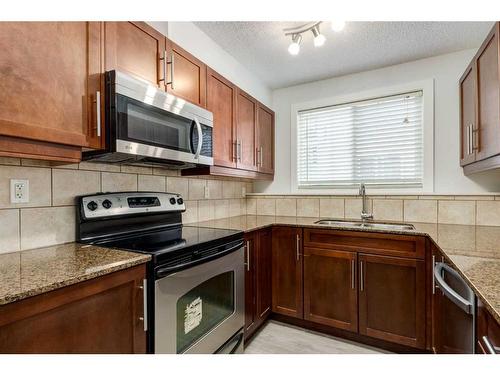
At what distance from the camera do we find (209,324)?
1572 mm

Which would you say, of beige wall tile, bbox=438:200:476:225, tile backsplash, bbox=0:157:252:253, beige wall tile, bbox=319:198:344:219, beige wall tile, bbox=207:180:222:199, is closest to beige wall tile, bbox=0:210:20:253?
tile backsplash, bbox=0:157:252:253

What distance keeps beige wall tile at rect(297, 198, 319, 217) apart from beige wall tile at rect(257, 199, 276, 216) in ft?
0.93

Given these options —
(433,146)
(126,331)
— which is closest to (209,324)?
(126,331)

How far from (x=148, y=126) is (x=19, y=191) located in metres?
0.64

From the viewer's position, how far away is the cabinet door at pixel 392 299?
1.85m

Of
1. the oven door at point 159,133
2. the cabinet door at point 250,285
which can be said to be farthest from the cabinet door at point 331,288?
the oven door at point 159,133

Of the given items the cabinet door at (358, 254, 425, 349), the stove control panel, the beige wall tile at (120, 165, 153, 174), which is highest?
the beige wall tile at (120, 165, 153, 174)

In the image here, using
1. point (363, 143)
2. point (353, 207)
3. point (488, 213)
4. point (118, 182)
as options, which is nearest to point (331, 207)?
point (353, 207)

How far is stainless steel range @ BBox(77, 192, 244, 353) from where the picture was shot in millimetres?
1232

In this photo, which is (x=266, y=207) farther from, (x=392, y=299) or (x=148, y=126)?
(x=148, y=126)

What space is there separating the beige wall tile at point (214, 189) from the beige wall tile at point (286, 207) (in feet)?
2.26

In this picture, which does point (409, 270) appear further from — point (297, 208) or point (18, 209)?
point (18, 209)

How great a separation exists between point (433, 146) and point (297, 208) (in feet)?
4.35

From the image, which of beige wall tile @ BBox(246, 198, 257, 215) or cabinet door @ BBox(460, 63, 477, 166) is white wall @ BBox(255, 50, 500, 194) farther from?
beige wall tile @ BBox(246, 198, 257, 215)
